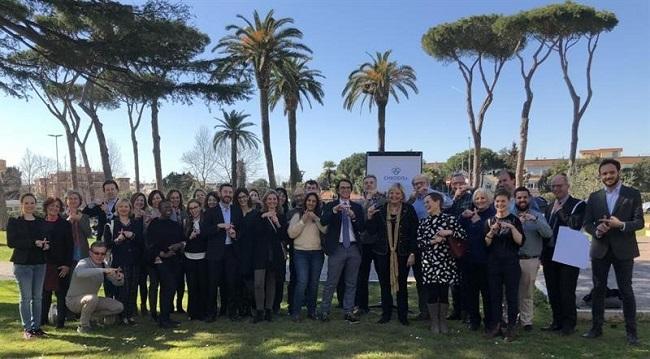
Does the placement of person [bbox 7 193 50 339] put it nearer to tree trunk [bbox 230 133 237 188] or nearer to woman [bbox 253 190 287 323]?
woman [bbox 253 190 287 323]

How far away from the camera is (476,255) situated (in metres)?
5.75

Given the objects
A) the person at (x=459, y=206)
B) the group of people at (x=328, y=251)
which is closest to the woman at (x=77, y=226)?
the group of people at (x=328, y=251)

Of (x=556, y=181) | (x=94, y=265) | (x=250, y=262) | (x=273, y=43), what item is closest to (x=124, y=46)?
(x=94, y=265)

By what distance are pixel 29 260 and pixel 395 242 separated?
4.25 metres

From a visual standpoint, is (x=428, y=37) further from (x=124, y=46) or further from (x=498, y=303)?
(x=498, y=303)

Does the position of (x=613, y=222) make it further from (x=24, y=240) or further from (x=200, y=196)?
(x=24, y=240)

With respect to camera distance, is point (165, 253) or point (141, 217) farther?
point (141, 217)

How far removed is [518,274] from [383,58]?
27730 mm

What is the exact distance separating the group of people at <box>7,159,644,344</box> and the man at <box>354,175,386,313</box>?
0.02 metres

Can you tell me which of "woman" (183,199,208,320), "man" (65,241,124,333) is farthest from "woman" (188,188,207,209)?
"man" (65,241,124,333)

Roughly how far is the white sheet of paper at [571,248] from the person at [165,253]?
177 inches

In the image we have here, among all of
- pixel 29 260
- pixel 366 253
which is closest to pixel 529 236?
pixel 366 253

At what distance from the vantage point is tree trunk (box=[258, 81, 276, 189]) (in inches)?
1002

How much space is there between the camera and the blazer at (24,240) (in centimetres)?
578
